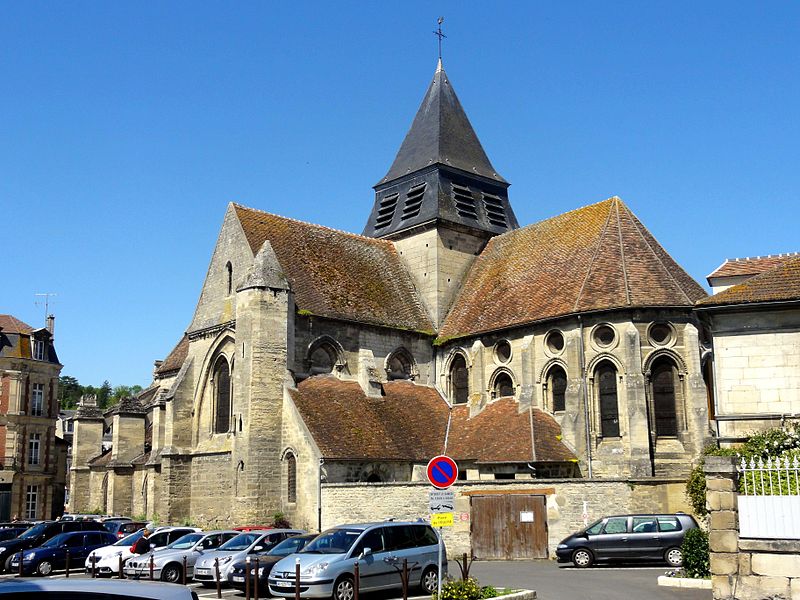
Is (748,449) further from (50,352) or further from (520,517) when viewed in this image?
(50,352)

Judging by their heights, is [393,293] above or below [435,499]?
above

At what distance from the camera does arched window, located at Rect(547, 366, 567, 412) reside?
2956cm

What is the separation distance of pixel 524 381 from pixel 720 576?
55.8ft

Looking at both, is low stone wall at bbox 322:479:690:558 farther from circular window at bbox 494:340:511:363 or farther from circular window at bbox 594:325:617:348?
circular window at bbox 494:340:511:363

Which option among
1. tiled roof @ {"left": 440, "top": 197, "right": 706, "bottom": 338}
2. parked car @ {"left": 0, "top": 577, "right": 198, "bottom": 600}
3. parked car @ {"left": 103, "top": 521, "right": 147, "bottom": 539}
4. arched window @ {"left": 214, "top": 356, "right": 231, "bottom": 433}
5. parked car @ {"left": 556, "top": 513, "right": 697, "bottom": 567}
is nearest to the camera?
parked car @ {"left": 0, "top": 577, "right": 198, "bottom": 600}

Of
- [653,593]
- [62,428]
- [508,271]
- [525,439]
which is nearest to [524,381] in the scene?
[525,439]

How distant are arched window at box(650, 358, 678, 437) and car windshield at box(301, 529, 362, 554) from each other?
1477 centimetres

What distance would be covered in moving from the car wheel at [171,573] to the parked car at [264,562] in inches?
65.7

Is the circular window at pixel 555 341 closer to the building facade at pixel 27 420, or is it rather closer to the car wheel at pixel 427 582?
the car wheel at pixel 427 582

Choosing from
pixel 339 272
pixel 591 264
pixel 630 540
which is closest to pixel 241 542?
pixel 630 540

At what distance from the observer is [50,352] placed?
46.1m

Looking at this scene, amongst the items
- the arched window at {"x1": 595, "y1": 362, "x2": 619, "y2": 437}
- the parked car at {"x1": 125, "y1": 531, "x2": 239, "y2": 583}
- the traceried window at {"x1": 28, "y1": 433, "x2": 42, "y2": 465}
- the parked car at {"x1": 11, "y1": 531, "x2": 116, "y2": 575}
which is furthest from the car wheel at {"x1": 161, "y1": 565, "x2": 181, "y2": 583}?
the traceried window at {"x1": 28, "y1": 433, "x2": 42, "y2": 465}

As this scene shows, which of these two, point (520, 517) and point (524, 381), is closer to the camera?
point (520, 517)

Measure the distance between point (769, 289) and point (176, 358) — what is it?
30.1 m
